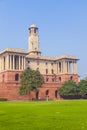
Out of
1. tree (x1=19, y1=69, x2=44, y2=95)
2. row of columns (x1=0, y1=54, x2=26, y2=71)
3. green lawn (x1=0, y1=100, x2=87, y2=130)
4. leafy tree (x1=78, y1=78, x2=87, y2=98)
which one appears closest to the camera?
green lawn (x1=0, y1=100, x2=87, y2=130)

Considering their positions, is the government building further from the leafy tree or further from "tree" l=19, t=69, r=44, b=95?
the leafy tree

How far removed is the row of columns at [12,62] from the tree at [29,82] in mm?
15349

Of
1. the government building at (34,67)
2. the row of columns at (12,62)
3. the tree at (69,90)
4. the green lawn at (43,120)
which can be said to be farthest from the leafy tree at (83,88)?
the green lawn at (43,120)

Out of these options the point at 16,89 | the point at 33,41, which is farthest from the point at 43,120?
the point at 33,41

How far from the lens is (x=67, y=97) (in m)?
102

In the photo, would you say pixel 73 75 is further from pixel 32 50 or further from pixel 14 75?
pixel 14 75

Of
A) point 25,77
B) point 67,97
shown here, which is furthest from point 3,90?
point 67,97

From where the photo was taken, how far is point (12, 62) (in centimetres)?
10525

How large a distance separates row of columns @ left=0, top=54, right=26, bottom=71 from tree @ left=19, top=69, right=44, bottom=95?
15.3 meters

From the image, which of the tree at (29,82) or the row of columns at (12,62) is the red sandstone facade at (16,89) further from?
the tree at (29,82)

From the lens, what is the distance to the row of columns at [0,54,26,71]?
10400 cm

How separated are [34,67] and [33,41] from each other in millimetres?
13134

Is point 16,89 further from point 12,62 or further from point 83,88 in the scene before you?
point 83,88

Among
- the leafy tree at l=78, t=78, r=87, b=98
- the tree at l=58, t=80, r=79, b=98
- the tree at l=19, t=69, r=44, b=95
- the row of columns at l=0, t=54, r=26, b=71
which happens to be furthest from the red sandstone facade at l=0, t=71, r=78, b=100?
the leafy tree at l=78, t=78, r=87, b=98
